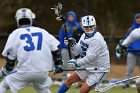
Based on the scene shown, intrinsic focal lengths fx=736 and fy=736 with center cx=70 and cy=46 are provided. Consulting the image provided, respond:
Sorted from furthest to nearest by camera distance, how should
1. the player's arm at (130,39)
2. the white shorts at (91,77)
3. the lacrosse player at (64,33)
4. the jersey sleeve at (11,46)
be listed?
the lacrosse player at (64,33)
the player's arm at (130,39)
the white shorts at (91,77)
the jersey sleeve at (11,46)

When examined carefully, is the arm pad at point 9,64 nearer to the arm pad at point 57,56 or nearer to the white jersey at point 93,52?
the arm pad at point 57,56

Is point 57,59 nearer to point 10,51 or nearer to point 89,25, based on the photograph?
point 10,51

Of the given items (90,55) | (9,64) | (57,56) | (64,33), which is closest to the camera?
(9,64)

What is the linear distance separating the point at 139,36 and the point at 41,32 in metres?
4.18

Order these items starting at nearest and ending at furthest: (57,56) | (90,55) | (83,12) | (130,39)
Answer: (57,56) → (90,55) → (130,39) → (83,12)

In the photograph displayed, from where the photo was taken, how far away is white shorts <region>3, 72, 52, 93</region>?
1095 centimetres

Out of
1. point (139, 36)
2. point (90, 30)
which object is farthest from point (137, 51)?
point (90, 30)

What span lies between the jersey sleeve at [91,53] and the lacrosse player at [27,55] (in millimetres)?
1381

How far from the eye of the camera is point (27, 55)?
10891mm

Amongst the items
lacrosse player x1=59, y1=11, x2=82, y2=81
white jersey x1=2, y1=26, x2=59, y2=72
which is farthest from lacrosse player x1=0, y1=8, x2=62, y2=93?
lacrosse player x1=59, y1=11, x2=82, y2=81

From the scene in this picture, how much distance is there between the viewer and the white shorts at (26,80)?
35.9 ft

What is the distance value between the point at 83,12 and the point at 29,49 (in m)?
14.6

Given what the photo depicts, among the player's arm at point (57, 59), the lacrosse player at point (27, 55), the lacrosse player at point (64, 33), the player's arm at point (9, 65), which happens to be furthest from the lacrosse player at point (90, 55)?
the lacrosse player at point (64, 33)

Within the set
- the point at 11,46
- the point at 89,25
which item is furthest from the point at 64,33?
the point at 11,46
